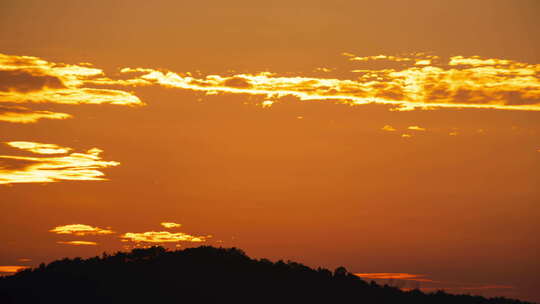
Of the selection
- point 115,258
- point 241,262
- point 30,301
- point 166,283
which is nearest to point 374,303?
point 241,262

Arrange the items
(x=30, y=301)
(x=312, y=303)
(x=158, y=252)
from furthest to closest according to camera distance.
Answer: (x=158, y=252)
(x=312, y=303)
(x=30, y=301)

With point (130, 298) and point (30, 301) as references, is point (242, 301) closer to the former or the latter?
point (130, 298)

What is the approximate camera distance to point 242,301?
98375mm

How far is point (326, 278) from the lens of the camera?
358ft

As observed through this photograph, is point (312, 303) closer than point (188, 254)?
Yes

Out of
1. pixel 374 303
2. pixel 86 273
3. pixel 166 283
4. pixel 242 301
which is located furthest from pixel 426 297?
pixel 86 273

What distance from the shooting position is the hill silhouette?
3794 inches

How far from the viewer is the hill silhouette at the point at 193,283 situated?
316 feet

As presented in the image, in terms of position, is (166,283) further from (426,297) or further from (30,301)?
(426,297)

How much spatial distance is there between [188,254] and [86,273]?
1323 cm

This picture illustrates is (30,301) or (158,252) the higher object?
(158,252)

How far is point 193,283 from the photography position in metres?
100

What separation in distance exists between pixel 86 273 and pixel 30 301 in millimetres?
8540

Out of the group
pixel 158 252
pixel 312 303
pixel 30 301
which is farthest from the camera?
pixel 158 252
